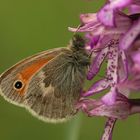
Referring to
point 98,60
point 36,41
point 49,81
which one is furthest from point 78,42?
point 36,41

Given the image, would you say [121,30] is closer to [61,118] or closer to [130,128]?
[61,118]

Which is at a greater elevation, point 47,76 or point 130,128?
point 47,76

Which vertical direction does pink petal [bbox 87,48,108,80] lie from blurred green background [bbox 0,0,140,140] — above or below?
above

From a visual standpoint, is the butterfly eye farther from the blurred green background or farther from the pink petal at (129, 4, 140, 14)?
the blurred green background

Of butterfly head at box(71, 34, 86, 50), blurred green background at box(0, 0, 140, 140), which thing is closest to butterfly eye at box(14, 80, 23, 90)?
butterfly head at box(71, 34, 86, 50)

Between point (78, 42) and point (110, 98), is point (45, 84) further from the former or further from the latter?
point (110, 98)

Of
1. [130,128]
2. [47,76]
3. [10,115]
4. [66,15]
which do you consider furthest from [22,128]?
[47,76]

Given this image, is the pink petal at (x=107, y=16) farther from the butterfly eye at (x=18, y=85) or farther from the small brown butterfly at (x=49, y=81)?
the butterfly eye at (x=18, y=85)
